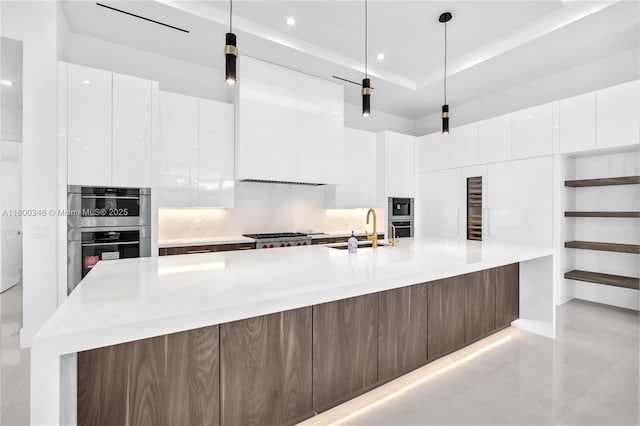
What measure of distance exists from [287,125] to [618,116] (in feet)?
12.5

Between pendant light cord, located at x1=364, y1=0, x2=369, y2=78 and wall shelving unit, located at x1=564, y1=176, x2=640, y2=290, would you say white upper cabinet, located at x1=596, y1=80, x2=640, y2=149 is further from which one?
pendant light cord, located at x1=364, y1=0, x2=369, y2=78

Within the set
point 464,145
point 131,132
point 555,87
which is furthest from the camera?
point 464,145

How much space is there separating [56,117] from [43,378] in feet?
9.84

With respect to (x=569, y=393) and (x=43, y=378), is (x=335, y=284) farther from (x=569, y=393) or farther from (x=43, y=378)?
(x=569, y=393)

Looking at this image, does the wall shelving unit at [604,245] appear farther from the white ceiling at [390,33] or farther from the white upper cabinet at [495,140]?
the white ceiling at [390,33]

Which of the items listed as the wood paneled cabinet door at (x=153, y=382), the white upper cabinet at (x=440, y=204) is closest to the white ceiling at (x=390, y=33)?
the white upper cabinet at (x=440, y=204)

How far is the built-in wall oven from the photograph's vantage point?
5.41 meters

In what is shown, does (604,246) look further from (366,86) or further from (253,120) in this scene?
(253,120)

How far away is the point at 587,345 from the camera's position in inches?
109

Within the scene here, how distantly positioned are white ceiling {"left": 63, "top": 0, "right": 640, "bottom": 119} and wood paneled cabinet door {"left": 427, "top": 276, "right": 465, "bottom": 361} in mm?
2854

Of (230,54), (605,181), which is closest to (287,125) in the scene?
(230,54)

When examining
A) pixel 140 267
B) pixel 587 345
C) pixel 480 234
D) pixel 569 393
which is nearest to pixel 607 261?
pixel 480 234

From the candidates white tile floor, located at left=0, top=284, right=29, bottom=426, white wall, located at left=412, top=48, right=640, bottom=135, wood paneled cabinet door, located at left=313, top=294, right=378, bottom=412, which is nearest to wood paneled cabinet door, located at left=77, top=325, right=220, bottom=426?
wood paneled cabinet door, located at left=313, top=294, right=378, bottom=412

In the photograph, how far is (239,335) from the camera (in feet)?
4.50
